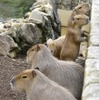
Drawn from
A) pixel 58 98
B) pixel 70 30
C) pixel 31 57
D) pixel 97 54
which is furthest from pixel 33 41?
pixel 58 98

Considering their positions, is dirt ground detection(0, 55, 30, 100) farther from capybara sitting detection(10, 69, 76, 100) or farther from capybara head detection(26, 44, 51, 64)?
capybara sitting detection(10, 69, 76, 100)

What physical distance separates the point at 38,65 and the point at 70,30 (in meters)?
1.90

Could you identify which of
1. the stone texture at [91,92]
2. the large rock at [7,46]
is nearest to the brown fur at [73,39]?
the large rock at [7,46]

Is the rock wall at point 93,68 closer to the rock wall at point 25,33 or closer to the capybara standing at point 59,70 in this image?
the capybara standing at point 59,70

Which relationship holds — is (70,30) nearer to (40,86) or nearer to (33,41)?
(33,41)

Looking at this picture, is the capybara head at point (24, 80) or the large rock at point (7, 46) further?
the large rock at point (7, 46)

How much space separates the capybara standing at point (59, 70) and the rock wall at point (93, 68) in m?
0.37

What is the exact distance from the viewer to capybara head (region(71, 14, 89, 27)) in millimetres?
7629

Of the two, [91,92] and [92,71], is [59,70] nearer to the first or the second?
[92,71]

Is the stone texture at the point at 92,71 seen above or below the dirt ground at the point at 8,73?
above

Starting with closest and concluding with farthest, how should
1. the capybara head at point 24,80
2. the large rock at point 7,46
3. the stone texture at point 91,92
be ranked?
the stone texture at point 91,92 → the capybara head at point 24,80 → the large rock at point 7,46

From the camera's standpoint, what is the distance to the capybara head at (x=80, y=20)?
763 centimetres

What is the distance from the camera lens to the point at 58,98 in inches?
197

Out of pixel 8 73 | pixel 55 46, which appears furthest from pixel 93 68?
pixel 55 46
